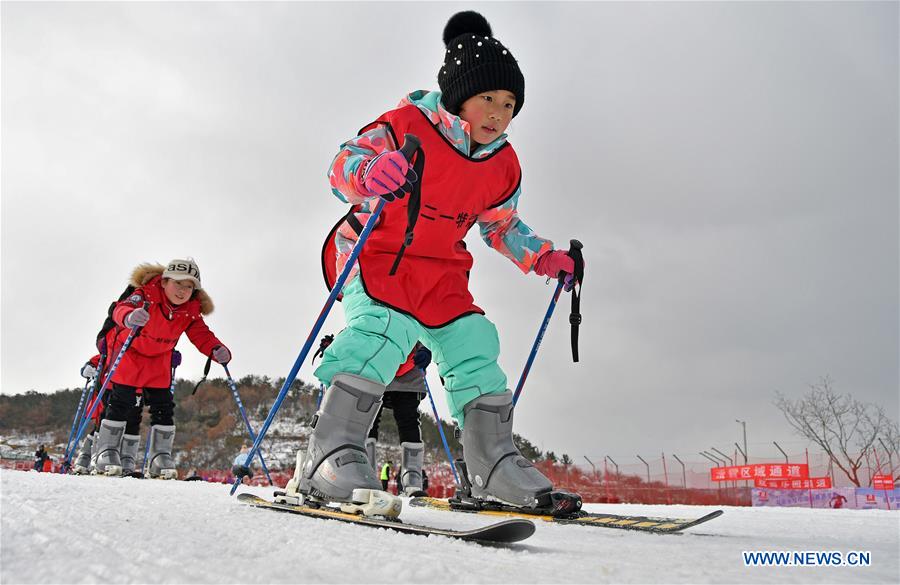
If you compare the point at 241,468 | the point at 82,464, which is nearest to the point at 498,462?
the point at 241,468

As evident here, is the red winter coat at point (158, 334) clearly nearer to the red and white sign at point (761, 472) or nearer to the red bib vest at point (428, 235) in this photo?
the red bib vest at point (428, 235)

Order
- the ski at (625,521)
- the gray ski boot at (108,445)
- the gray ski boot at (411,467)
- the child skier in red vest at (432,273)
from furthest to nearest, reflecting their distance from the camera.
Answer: the gray ski boot at (108,445) < the gray ski boot at (411,467) < the child skier in red vest at (432,273) < the ski at (625,521)

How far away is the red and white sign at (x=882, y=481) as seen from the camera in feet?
47.8

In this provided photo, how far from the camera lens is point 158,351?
5.79m

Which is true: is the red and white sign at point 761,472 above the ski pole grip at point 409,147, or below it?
below

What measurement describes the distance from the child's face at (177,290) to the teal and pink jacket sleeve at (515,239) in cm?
385

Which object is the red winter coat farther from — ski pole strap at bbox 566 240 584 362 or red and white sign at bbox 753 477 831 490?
red and white sign at bbox 753 477 831 490

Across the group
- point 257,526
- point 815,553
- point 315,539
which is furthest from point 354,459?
point 815,553

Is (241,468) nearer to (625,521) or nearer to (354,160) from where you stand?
(354,160)

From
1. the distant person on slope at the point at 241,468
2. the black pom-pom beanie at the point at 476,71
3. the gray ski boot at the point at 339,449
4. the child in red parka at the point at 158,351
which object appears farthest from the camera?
the child in red parka at the point at 158,351

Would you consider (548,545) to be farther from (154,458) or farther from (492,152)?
(154,458)

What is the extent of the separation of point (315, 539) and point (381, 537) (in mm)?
165

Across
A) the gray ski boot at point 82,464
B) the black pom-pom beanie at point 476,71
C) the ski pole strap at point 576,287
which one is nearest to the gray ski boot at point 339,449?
the ski pole strap at point 576,287

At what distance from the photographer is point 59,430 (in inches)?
1626
